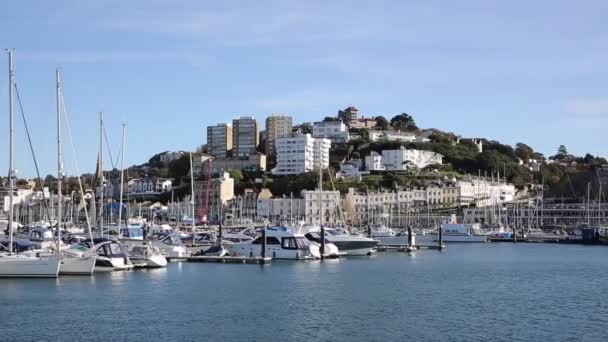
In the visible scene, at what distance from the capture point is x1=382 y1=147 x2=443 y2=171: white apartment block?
187 metres

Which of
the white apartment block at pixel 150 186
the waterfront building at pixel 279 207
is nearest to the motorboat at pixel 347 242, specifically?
the waterfront building at pixel 279 207

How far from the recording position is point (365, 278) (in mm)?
48719

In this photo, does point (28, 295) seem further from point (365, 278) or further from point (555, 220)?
point (555, 220)

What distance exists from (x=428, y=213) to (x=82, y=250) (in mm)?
106187

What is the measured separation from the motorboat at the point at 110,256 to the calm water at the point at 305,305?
0.58m

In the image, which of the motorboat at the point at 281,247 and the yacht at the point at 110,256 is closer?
the yacht at the point at 110,256

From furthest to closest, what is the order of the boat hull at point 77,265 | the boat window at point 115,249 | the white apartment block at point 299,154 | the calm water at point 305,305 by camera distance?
1. the white apartment block at point 299,154
2. the boat window at point 115,249
3. the boat hull at point 77,265
4. the calm water at point 305,305

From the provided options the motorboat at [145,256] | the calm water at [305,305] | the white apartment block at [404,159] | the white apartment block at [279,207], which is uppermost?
the white apartment block at [404,159]

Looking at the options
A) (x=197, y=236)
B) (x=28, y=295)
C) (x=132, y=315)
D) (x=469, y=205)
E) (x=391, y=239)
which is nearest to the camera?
(x=132, y=315)

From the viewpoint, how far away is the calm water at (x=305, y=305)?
97.3ft

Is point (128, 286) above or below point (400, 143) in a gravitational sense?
below

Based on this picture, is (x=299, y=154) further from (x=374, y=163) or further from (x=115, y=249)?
(x=115, y=249)

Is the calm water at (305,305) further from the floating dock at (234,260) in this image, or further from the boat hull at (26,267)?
the floating dock at (234,260)

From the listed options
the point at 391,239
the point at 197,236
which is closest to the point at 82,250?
the point at 197,236
